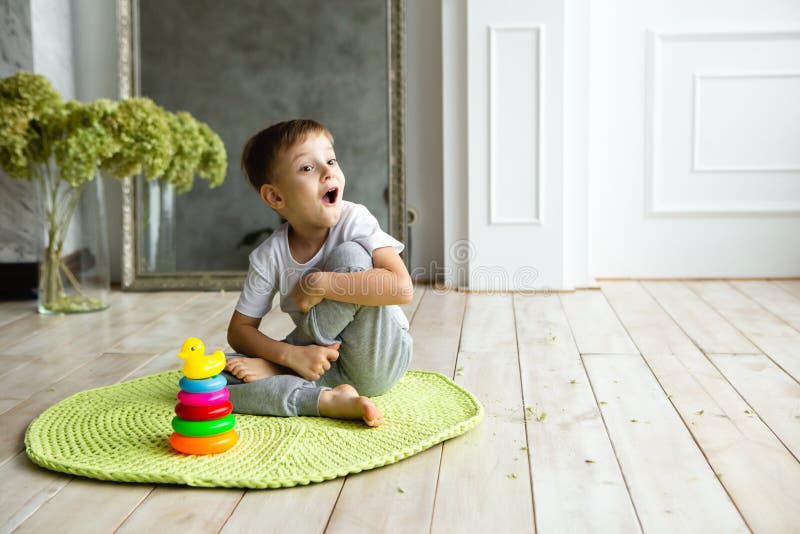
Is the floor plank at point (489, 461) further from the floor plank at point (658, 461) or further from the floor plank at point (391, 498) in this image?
the floor plank at point (658, 461)

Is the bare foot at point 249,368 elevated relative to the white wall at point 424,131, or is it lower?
lower

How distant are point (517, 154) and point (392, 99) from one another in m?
0.50

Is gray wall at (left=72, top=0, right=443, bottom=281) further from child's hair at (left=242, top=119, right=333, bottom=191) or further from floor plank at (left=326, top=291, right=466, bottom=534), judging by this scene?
floor plank at (left=326, top=291, right=466, bottom=534)

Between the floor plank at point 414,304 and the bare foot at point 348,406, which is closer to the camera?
the bare foot at point 348,406

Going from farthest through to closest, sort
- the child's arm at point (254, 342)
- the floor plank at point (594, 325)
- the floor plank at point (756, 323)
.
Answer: the floor plank at point (594, 325) < the floor plank at point (756, 323) < the child's arm at point (254, 342)

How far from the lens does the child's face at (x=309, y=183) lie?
62.9 inches

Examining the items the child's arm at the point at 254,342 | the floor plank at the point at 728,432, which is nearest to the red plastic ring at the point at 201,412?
the child's arm at the point at 254,342

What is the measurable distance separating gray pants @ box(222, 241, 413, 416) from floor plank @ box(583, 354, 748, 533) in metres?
0.44

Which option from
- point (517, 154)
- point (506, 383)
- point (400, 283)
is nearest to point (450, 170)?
point (517, 154)

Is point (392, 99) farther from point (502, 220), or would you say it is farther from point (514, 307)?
point (514, 307)

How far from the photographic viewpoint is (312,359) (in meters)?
1.60

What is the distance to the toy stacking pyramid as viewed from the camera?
138cm

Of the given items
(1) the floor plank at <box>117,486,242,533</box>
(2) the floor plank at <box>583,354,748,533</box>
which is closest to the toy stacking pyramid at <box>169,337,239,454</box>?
(1) the floor plank at <box>117,486,242,533</box>

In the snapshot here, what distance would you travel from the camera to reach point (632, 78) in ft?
10.4
